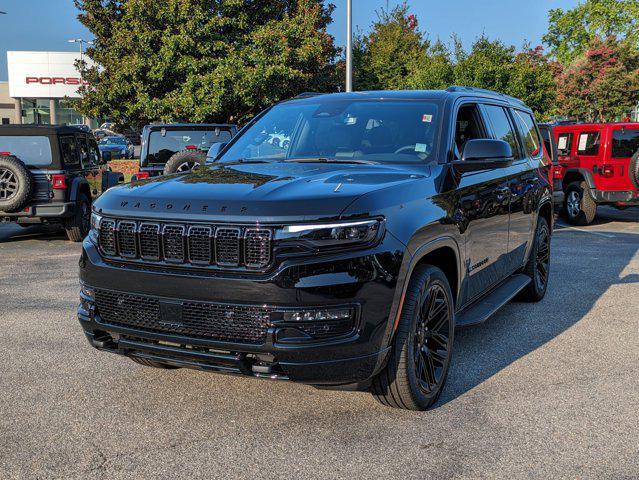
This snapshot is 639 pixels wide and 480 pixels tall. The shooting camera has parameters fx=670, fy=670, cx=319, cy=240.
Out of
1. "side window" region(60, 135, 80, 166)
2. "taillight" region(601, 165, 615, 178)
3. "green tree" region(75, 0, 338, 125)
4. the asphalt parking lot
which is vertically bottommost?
the asphalt parking lot

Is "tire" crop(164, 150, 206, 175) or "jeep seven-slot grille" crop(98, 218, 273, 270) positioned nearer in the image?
"jeep seven-slot grille" crop(98, 218, 273, 270)

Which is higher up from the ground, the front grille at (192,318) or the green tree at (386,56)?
the green tree at (386,56)

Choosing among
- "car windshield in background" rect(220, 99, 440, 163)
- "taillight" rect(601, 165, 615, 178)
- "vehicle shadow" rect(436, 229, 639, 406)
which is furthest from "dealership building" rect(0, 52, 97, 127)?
"car windshield in background" rect(220, 99, 440, 163)

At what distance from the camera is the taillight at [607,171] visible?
12.5 metres

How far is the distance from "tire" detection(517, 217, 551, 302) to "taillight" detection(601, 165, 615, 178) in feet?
20.8

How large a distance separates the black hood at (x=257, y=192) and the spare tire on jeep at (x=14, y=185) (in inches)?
254

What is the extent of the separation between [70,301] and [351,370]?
4.30 metres

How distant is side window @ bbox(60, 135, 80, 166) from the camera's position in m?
10.4

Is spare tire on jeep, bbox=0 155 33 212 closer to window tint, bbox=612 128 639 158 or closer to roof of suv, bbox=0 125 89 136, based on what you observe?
roof of suv, bbox=0 125 89 136

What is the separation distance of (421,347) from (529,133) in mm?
3555

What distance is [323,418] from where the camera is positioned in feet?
12.3

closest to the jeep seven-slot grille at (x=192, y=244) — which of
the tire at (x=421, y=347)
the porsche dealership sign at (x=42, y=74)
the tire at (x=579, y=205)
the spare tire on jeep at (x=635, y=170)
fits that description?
the tire at (x=421, y=347)

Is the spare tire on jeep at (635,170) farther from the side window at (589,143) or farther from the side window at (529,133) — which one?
the side window at (529,133)

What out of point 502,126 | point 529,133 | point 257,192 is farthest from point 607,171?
point 257,192
